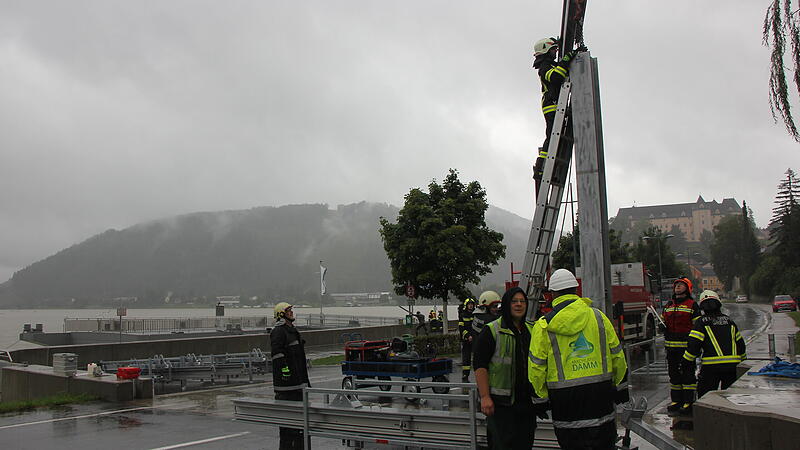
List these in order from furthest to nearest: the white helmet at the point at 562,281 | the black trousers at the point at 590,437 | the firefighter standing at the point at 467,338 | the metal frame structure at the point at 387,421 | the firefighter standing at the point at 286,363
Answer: the firefighter standing at the point at 467,338 < the firefighter standing at the point at 286,363 < the metal frame structure at the point at 387,421 < the white helmet at the point at 562,281 < the black trousers at the point at 590,437

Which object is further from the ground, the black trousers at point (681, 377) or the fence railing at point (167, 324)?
the black trousers at point (681, 377)

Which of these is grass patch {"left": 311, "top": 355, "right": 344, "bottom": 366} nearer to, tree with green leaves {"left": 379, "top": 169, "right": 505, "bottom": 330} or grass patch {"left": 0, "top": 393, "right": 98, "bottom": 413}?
tree with green leaves {"left": 379, "top": 169, "right": 505, "bottom": 330}

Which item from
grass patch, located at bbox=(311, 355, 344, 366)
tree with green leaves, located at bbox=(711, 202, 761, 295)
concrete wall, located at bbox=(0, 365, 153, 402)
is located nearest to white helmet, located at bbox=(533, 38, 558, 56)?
concrete wall, located at bbox=(0, 365, 153, 402)

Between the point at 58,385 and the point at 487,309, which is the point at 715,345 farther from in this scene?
the point at 58,385

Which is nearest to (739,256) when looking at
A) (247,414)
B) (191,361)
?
(191,361)

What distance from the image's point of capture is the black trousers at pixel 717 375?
784 centimetres

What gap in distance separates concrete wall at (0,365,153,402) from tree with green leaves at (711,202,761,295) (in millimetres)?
115237

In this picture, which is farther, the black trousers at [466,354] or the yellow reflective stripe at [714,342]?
the black trousers at [466,354]

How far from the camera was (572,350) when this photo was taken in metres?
4.43

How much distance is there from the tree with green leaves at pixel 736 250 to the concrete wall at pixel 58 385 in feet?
378

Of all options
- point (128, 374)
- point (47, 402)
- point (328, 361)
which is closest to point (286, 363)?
point (128, 374)

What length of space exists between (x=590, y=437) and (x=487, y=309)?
15.5 feet

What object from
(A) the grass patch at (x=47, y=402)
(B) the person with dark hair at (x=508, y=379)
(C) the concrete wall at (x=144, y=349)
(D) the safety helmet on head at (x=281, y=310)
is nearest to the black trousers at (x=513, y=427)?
(B) the person with dark hair at (x=508, y=379)

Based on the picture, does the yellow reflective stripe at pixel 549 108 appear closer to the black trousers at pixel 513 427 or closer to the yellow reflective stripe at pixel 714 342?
the yellow reflective stripe at pixel 714 342
